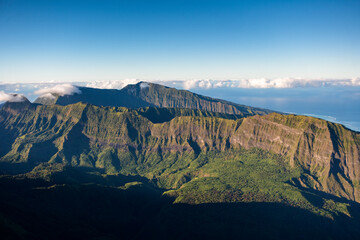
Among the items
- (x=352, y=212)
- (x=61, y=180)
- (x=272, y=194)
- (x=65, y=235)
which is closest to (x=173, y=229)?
(x=65, y=235)

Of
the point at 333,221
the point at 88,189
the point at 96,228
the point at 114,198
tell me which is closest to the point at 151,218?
the point at 114,198

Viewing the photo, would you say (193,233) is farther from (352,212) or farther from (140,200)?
(352,212)

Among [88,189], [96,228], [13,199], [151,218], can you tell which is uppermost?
[13,199]

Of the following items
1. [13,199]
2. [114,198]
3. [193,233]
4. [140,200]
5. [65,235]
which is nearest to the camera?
[65,235]

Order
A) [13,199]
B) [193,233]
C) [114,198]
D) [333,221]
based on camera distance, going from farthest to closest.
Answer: [114,198] < [333,221] < [193,233] < [13,199]

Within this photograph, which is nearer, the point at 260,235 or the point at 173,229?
the point at 260,235

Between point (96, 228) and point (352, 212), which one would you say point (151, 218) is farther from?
point (352, 212)

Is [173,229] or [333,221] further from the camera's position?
[333,221]

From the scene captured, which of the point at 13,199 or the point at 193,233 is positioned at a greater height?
the point at 13,199

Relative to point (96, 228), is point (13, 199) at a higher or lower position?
higher
